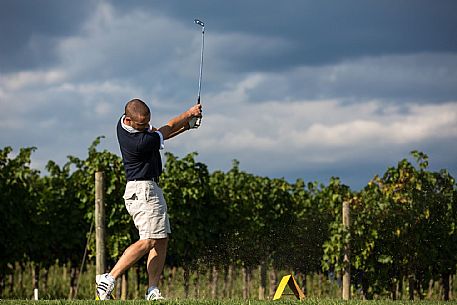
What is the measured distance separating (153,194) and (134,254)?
564mm

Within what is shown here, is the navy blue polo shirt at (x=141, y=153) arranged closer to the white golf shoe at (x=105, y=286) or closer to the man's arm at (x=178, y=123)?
the man's arm at (x=178, y=123)

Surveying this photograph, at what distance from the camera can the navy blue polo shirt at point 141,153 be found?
6.85 metres

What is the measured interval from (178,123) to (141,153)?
468 millimetres

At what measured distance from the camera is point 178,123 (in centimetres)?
710

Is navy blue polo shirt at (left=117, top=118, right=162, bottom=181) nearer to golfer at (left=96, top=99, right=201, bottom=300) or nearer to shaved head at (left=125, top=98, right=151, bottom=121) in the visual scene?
golfer at (left=96, top=99, right=201, bottom=300)

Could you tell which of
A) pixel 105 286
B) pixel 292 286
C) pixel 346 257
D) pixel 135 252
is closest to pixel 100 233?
pixel 292 286

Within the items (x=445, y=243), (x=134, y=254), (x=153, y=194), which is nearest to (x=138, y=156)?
(x=153, y=194)

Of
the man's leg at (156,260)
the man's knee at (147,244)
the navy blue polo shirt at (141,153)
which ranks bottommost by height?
the man's leg at (156,260)

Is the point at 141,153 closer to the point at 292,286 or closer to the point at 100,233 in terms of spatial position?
the point at 292,286

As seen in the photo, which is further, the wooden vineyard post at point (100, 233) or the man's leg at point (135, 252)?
the wooden vineyard post at point (100, 233)

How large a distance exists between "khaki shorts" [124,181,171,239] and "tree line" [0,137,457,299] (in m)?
6.81

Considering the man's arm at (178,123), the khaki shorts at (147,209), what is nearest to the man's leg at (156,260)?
the khaki shorts at (147,209)

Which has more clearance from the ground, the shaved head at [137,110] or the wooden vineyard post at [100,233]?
the shaved head at [137,110]

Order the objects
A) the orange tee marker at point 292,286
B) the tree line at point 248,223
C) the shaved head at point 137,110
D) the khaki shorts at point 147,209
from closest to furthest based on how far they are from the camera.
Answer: the khaki shorts at point 147,209 < the shaved head at point 137,110 < the orange tee marker at point 292,286 < the tree line at point 248,223
